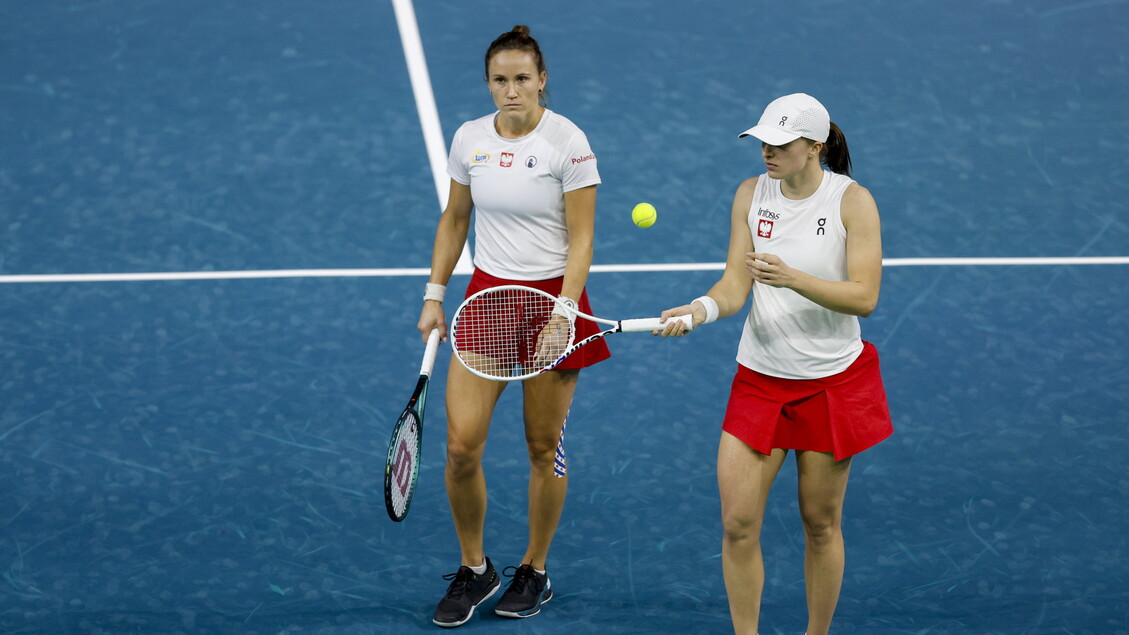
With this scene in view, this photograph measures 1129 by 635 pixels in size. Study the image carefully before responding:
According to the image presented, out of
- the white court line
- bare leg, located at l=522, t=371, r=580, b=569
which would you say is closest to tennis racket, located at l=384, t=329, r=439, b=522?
bare leg, located at l=522, t=371, r=580, b=569

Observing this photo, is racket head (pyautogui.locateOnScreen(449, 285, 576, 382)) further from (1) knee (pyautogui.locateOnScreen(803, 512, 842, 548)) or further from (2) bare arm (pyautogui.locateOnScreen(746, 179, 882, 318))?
(1) knee (pyautogui.locateOnScreen(803, 512, 842, 548))

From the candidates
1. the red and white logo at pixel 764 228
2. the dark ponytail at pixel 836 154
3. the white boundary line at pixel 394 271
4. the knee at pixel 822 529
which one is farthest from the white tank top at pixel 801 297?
the white boundary line at pixel 394 271

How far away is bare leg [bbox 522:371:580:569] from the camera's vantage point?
14.6 feet

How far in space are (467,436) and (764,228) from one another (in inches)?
48.1

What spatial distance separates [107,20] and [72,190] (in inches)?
73.4

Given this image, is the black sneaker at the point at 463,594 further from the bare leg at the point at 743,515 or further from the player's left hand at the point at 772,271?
the player's left hand at the point at 772,271

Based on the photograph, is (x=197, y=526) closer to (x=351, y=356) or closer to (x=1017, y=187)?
(x=351, y=356)

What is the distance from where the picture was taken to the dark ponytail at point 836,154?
12.9 feet

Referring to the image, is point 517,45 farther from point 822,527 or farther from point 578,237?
point 822,527

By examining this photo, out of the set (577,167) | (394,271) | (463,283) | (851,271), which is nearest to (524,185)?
(577,167)

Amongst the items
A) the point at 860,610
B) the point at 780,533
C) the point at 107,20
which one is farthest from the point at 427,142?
the point at 860,610

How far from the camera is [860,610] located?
4.55 metres

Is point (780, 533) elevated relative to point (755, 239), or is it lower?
lower

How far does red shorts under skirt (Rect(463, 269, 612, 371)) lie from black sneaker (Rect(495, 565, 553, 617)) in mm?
774
